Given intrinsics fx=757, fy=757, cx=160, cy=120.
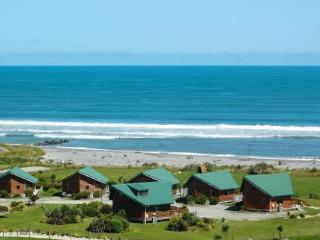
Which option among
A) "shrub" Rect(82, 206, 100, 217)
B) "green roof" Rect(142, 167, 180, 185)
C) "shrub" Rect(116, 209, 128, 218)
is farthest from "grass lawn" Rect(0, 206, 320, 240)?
"green roof" Rect(142, 167, 180, 185)

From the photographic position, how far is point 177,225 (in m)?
53.7

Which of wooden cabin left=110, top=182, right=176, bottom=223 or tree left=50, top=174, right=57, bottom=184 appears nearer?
wooden cabin left=110, top=182, right=176, bottom=223

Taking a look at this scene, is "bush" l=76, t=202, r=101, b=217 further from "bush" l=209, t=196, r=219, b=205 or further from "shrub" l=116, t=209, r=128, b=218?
"bush" l=209, t=196, r=219, b=205

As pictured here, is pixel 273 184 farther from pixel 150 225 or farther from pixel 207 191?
pixel 150 225

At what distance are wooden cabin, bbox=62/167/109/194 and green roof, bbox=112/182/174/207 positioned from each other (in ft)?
36.8

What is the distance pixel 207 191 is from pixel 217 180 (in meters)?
1.50

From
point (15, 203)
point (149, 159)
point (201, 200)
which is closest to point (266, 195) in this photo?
point (201, 200)

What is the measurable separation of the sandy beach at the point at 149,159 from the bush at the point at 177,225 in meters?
34.7

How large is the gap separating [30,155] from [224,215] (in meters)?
44.1

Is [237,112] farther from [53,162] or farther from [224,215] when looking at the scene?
[224,215]

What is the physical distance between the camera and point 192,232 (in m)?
52.7

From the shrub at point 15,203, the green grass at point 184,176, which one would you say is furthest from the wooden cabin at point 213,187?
the shrub at point 15,203

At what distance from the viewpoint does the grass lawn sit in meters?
50.9

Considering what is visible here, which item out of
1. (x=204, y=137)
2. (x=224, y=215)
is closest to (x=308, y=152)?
(x=204, y=137)
